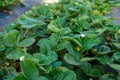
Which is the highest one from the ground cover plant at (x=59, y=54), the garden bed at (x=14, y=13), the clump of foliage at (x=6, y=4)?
the ground cover plant at (x=59, y=54)

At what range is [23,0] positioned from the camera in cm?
643

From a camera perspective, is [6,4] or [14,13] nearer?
[6,4]

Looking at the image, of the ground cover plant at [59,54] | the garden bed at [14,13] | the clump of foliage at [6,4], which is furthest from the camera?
the clump of foliage at [6,4]

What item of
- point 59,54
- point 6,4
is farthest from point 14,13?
point 59,54

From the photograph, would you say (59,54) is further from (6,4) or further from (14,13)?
(14,13)

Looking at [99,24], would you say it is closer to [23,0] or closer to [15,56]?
[15,56]

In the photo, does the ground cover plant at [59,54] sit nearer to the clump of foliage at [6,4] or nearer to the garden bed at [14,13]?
the garden bed at [14,13]

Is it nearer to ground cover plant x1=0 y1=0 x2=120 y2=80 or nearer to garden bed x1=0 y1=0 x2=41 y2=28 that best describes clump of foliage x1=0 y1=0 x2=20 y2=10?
garden bed x1=0 y1=0 x2=41 y2=28

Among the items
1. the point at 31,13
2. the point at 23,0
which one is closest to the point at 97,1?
the point at 31,13

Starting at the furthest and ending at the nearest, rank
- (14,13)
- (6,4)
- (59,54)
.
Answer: (14,13)
(6,4)
(59,54)

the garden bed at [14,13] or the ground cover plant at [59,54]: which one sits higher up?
the ground cover plant at [59,54]

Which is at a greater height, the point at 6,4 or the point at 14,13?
the point at 6,4

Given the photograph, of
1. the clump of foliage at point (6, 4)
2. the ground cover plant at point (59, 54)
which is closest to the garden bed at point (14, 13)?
the clump of foliage at point (6, 4)

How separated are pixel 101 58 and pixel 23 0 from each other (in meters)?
5.14
